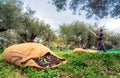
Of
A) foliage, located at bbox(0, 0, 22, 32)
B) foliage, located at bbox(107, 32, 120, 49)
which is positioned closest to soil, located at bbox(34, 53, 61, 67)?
foliage, located at bbox(0, 0, 22, 32)

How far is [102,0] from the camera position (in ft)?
A: 48.2

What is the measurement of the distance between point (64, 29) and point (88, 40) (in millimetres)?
5787

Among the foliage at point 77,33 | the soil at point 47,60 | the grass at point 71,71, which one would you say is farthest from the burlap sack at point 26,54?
the foliage at point 77,33

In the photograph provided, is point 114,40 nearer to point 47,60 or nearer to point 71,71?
point 47,60

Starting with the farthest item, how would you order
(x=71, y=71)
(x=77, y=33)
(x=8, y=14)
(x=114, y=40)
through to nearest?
1. (x=114, y=40)
2. (x=77, y=33)
3. (x=8, y=14)
4. (x=71, y=71)

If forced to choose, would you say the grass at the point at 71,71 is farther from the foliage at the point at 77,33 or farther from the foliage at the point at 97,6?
the foliage at the point at 77,33

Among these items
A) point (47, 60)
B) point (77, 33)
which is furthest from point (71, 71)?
point (77, 33)

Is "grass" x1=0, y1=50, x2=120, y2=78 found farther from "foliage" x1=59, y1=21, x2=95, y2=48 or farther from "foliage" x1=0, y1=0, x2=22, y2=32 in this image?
"foliage" x1=59, y1=21, x2=95, y2=48

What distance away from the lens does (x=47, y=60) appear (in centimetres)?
1106

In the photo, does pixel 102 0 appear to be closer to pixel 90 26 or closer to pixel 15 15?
pixel 15 15

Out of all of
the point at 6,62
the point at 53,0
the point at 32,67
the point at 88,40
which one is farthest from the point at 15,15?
the point at 88,40

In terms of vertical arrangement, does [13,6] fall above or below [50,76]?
above

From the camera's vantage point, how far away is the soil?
10.7 metres

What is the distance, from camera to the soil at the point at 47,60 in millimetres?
10659
